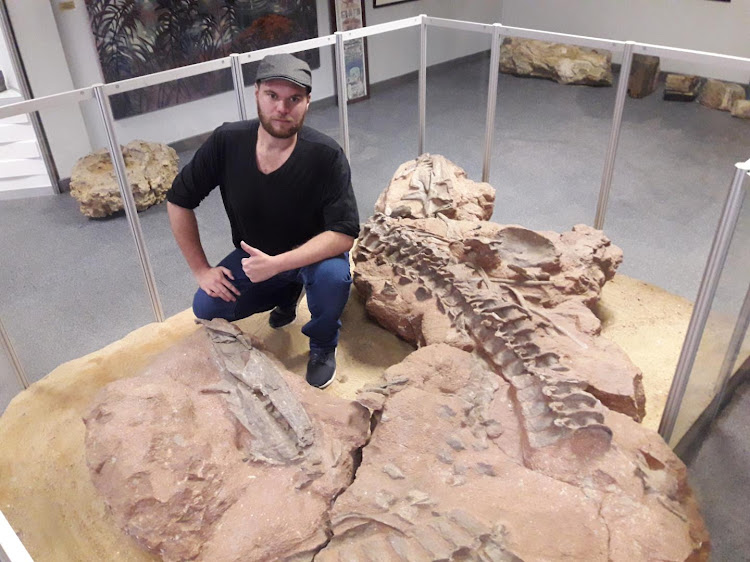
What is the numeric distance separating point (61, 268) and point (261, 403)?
2459 mm

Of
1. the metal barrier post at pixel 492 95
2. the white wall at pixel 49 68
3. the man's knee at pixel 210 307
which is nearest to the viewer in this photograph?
the man's knee at pixel 210 307

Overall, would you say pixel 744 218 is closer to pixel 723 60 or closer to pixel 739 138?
pixel 723 60

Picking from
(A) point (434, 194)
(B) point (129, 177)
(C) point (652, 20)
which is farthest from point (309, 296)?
(C) point (652, 20)

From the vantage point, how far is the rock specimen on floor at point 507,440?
205cm

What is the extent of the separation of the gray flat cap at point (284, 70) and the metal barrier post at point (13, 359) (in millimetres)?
1989

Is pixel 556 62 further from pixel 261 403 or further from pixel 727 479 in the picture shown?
pixel 261 403

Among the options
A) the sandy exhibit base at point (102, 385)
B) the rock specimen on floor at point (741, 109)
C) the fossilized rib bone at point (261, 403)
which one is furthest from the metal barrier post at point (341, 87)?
the rock specimen on floor at point (741, 109)

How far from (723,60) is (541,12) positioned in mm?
3253

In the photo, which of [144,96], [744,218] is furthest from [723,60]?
[144,96]

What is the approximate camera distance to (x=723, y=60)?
11.4 feet

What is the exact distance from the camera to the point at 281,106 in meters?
2.89

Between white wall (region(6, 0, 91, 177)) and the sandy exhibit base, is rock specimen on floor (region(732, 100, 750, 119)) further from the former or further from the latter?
white wall (region(6, 0, 91, 177))

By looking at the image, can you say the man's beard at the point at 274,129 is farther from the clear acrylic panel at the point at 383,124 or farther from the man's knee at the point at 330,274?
the clear acrylic panel at the point at 383,124

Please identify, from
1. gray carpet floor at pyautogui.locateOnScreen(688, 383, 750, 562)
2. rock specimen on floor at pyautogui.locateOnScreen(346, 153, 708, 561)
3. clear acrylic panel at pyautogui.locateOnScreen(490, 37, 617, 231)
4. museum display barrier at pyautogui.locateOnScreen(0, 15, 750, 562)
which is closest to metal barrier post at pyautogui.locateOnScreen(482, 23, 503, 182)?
museum display barrier at pyautogui.locateOnScreen(0, 15, 750, 562)
